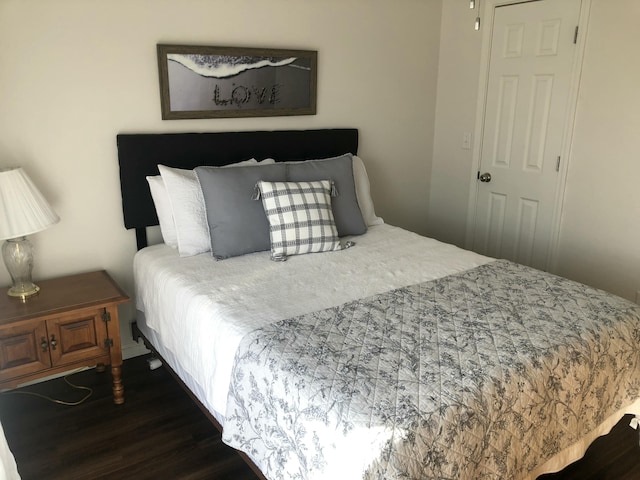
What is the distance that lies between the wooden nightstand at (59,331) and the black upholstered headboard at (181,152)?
435 millimetres

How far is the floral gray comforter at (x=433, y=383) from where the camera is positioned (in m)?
1.41

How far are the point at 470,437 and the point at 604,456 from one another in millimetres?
1121

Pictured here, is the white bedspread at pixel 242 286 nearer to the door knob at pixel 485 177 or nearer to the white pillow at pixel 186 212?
the white pillow at pixel 186 212

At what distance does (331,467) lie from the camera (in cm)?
139

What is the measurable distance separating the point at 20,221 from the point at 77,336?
56cm

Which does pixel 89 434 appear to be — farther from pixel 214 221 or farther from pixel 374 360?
pixel 374 360

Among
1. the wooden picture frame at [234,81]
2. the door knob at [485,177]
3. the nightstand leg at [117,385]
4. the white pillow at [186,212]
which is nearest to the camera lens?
the nightstand leg at [117,385]

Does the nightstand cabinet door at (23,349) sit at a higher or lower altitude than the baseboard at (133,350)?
higher

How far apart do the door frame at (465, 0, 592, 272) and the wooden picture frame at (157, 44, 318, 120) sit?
1.18 meters

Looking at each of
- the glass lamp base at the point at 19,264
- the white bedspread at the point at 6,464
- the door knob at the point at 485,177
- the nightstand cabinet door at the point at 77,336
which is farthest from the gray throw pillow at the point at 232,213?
the door knob at the point at 485,177

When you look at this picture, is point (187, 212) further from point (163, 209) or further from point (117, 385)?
point (117, 385)

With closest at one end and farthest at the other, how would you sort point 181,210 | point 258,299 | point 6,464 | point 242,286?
point 6,464 → point 258,299 → point 242,286 → point 181,210

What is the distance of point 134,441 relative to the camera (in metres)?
2.28

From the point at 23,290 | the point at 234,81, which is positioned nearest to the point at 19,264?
the point at 23,290
